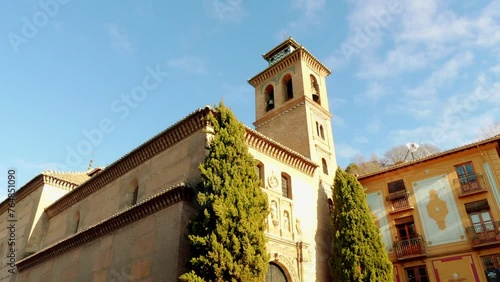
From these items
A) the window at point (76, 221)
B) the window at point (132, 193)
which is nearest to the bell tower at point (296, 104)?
the window at point (132, 193)

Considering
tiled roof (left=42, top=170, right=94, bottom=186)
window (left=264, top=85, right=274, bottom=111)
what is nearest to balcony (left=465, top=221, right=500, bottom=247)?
window (left=264, top=85, right=274, bottom=111)

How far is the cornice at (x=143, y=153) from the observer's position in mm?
12180

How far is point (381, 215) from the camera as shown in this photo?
18141mm

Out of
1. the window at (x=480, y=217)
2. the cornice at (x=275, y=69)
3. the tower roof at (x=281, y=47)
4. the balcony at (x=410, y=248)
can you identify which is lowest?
the balcony at (x=410, y=248)

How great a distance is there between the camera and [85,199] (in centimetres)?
1627

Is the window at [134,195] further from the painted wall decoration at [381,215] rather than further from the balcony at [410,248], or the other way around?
the balcony at [410,248]

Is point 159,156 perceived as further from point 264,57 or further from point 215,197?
point 264,57

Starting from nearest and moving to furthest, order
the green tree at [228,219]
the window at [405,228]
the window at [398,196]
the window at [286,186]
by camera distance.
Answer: the green tree at [228,219] < the window at [286,186] < the window at [405,228] < the window at [398,196]

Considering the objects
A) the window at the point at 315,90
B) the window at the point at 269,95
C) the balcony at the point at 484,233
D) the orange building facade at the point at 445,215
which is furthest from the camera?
the window at the point at 269,95

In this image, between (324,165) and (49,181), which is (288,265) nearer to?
(324,165)

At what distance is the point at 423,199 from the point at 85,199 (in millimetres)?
15950

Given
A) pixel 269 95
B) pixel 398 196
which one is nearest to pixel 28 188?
pixel 269 95

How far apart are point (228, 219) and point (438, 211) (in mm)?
11723

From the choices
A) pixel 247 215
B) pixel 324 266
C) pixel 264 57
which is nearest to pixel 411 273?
pixel 324 266
